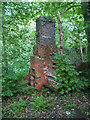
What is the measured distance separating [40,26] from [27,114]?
10.7 ft

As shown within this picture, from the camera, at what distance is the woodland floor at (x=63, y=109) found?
2.84m

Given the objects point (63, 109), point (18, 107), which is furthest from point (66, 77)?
point (18, 107)

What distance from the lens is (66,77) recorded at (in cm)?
359

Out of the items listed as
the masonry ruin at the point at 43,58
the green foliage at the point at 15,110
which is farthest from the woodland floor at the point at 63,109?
the masonry ruin at the point at 43,58

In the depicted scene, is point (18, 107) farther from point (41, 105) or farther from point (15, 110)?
point (41, 105)

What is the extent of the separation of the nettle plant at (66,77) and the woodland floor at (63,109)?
256mm

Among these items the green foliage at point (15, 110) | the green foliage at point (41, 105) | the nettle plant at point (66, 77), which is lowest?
the green foliage at point (15, 110)

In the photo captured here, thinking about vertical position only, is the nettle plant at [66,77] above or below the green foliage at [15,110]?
above

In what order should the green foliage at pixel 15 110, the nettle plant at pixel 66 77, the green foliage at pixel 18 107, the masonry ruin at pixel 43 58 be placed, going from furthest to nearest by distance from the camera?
the masonry ruin at pixel 43 58 < the nettle plant at pixel 66 77 < the green foliage at pixel 18 107 < the green foliage at pixel 15 110

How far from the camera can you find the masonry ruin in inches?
166

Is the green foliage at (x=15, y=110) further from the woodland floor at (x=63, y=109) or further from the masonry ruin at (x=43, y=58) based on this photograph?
the masonry ruin at (x=43, y=58)

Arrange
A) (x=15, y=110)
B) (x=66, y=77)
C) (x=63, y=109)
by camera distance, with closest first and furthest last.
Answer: (x=63, y=109) → (x=15, y=110) → (x=66, y=77)

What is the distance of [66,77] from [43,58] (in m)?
1.24

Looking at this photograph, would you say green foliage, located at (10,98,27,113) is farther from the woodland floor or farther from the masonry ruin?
the masonry ruin
